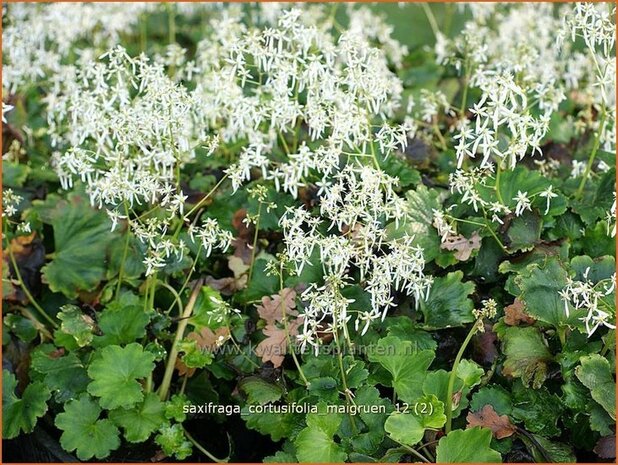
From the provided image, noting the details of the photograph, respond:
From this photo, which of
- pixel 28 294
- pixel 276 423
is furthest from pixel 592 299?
pixel 28 294

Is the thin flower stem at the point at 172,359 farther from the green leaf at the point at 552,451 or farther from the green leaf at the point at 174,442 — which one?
the green leaf at the point at 552,451

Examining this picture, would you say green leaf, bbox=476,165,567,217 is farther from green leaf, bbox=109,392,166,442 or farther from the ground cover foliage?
green leaf, bbox=109,392,166,442

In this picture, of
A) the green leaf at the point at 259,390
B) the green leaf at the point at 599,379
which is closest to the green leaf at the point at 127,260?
the green leaf at the point at 259,390

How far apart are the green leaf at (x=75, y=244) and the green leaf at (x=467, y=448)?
4.00ft

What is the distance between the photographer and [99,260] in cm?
258

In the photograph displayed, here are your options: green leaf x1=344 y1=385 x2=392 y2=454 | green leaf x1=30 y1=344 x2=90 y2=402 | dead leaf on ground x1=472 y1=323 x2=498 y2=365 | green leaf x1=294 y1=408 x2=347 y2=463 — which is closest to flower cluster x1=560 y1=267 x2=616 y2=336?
dead leaf on ground x1=472 y1=323 x2=498 y2=365

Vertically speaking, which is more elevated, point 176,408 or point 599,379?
point 599,379

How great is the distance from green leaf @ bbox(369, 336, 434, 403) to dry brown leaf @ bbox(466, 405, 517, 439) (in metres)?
0.14

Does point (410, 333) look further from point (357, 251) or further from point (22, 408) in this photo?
point (22, 408)

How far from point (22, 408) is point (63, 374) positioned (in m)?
0.13

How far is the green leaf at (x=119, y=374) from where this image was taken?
210 centimetres

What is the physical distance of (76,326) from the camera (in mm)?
2232

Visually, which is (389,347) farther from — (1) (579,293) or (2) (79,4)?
(2) (79,4)

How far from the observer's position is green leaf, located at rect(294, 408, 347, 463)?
1910 mm
